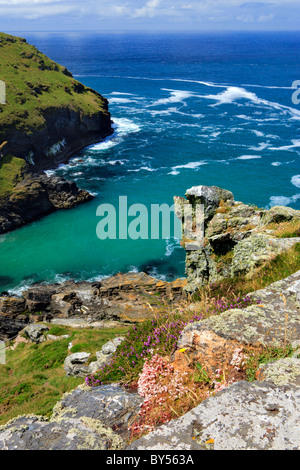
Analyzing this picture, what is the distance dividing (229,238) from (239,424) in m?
16.1

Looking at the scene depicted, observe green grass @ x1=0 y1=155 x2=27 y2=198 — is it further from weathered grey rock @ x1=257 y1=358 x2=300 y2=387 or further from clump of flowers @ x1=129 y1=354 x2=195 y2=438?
weathered grey rock @ x1=257 y1=358 x2=300 y2=387

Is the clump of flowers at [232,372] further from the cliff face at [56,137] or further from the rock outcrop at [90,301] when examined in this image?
the cliff face at [56,137]

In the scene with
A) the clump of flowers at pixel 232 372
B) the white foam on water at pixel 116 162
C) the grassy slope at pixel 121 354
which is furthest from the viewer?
the white foam on water at pixel 116 162

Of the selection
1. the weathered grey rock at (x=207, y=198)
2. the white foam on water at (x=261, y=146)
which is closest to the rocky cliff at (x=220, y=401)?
the weathered grey rock at (x=207, y=198)

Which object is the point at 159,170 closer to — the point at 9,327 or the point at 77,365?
the point at 9,327

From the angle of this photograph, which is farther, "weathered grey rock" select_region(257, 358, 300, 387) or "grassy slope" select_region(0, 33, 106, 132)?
"grassy slope" select_region(0, 33, 106, 132)

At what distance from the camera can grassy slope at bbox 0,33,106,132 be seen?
83.5 m

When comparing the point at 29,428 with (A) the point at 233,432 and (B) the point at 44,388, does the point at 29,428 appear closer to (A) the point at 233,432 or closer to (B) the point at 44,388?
(A) the point at 233,432

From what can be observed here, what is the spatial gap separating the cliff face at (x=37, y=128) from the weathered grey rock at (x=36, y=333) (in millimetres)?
36274

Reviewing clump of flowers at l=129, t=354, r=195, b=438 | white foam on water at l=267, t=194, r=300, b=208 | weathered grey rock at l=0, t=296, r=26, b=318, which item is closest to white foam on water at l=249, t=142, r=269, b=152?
white foam on water at l=267, t=194, r=300, b=208

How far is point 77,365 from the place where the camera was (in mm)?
19500

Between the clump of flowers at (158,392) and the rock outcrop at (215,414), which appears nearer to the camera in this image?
the rock outcrop at (215,414)

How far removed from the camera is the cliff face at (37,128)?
67.9m

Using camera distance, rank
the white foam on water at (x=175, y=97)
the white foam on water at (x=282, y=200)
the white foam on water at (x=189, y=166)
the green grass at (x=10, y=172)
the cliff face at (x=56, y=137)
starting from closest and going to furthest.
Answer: the white foam on water at (x=282, y=200) → the green grass at (x=10, y=172) → the cliff face at (x=56, y=137) → the white foam on water at (x=189, y=166) → the white foam on water at (x=175, y=97)
